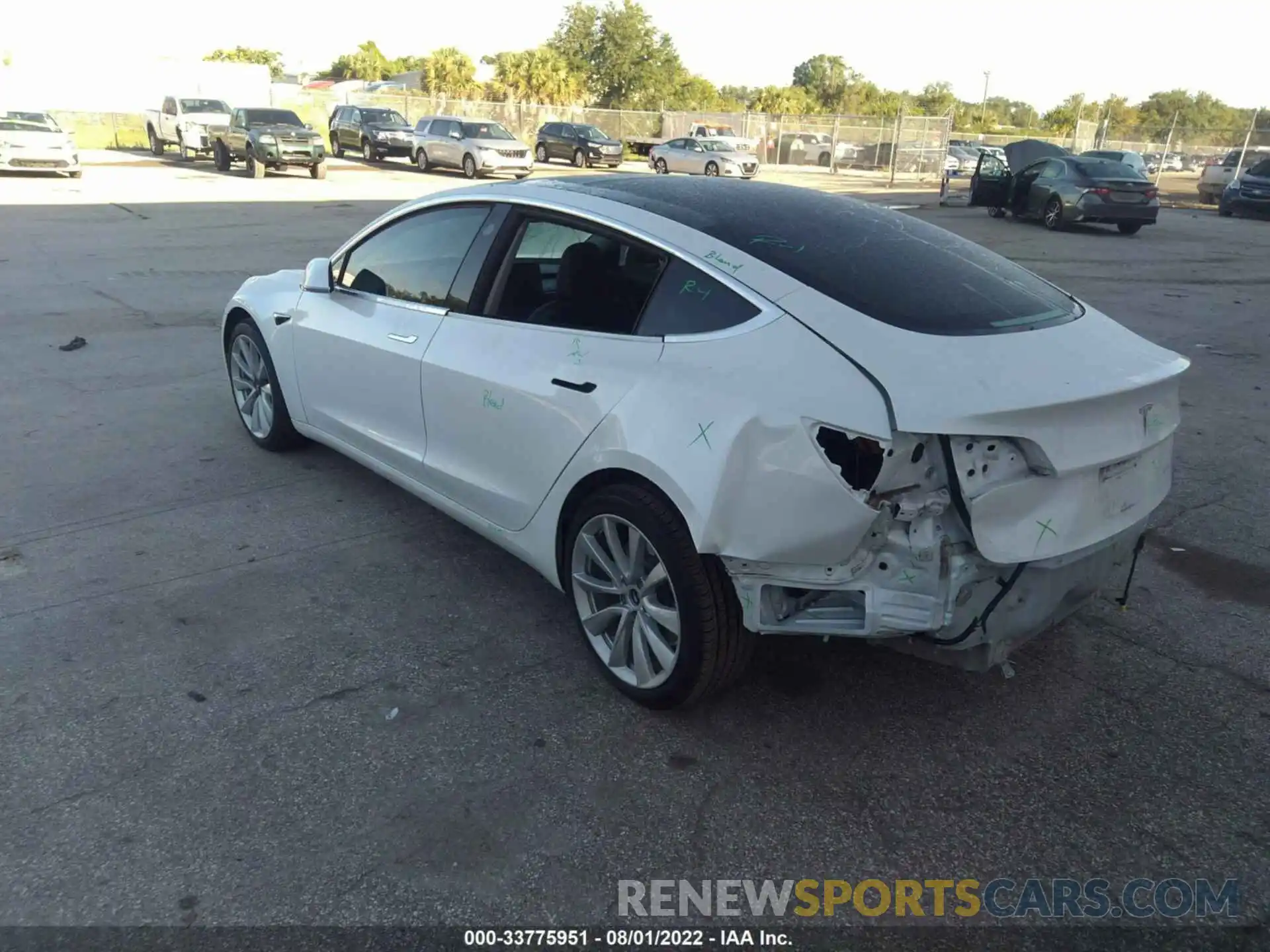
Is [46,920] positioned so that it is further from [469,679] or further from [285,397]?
[285,397]

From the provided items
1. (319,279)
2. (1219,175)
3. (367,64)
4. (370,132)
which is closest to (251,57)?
(367,64)

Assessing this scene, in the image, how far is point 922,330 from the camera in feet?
9.23

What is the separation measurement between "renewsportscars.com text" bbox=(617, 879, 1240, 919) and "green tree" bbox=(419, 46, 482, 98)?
2513 inches

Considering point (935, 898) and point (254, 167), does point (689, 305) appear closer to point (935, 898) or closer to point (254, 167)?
point (935, 898)

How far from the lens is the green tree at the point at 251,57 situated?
92.5 metres

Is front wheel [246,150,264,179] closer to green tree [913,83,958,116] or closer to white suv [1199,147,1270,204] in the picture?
white suv [1199,147,1270,204]

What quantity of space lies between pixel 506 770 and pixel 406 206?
270 cm

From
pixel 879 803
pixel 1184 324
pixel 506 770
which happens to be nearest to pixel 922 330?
pixel 879 803

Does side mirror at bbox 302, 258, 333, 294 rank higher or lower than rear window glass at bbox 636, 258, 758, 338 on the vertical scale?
lower

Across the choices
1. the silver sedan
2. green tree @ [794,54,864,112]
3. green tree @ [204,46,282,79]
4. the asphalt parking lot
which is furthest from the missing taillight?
green tree @ [204,46,282,79]

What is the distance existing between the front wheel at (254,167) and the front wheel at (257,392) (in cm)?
2312

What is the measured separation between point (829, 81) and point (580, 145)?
223 ft

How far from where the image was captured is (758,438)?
2641mm

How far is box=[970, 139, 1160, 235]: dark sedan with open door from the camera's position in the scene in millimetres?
18547
